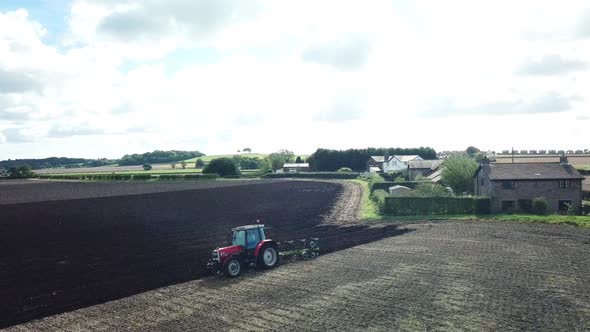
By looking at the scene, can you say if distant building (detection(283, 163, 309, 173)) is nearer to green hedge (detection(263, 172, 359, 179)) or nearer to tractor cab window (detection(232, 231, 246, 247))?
green hedge (detection(263, 172, 359, 179))

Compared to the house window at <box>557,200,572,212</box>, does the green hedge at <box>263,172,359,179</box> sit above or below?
above

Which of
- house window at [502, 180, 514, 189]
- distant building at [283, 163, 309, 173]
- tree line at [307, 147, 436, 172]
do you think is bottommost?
house window at [502, 180, 514, 189]

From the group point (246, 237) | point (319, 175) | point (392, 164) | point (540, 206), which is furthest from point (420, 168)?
point (246, 237)

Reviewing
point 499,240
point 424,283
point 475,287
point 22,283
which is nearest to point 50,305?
point 22,283

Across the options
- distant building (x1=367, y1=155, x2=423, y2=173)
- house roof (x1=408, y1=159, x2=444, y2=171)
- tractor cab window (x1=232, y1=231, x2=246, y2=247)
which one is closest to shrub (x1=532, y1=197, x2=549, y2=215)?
tractor cab window (x1=232, y1=231, x2=246, y2=247)

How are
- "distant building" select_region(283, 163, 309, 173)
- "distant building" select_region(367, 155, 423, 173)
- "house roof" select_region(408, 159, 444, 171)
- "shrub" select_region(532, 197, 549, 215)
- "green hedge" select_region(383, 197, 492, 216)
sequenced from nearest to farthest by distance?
"shrub" select_region(532, 197, 549, 215) < "green hedge" select_region(383, 197, 492, 216) < "house roof" select_region(408, 159, 444, 171) < "distant building" select_region(367, 155, 423, 173) < "distant building" select_region(283, 163, 309, 173)

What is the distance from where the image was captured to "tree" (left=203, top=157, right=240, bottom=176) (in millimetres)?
118438

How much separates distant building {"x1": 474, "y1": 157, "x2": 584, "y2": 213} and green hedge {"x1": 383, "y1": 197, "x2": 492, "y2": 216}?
2.13 metres

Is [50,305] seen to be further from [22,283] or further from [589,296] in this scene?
[589,296]

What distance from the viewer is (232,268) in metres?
23.9

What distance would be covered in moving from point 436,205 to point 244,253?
29.3 m

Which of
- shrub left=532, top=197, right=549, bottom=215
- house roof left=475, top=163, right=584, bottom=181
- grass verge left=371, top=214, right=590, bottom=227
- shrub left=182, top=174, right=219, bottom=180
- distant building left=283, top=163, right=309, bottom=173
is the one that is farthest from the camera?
distant building left=283, top=163, right=309, bottom=173

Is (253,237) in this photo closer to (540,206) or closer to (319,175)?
(540,206)

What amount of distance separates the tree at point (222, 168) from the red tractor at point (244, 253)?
309ft
